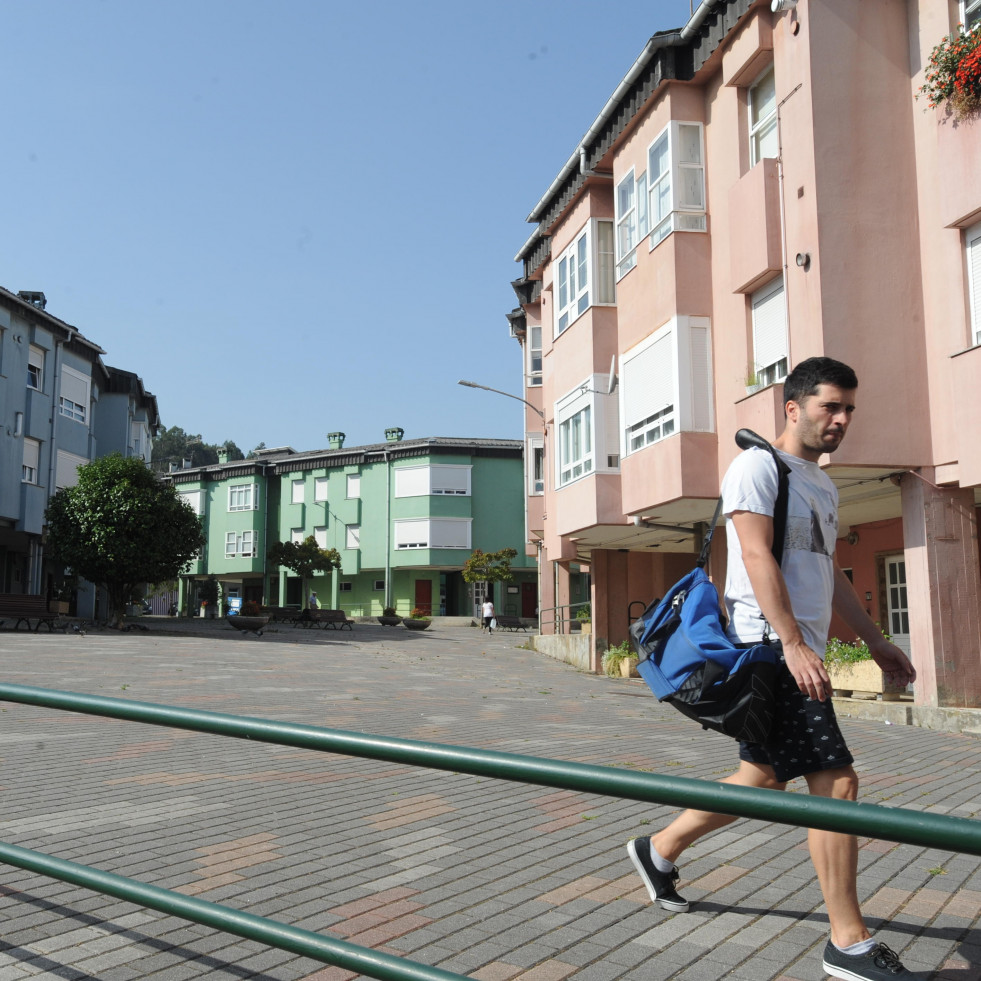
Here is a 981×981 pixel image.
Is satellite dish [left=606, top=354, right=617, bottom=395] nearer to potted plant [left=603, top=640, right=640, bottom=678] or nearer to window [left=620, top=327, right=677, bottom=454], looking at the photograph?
window [left=620, top=327, right=677, bottom=454]

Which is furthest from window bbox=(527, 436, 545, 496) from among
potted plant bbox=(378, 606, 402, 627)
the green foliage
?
the green foliage

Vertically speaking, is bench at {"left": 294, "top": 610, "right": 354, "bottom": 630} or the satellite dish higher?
the satellite dish

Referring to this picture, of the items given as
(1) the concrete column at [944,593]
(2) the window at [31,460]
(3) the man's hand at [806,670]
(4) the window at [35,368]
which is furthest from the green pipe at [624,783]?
(4) the window at [35,368]

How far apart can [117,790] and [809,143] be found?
10.8m

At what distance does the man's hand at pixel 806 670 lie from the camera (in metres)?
3.42

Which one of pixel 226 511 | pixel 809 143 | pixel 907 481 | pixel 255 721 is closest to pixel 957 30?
pixel 809 143

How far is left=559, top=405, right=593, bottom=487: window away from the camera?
67.4 feet

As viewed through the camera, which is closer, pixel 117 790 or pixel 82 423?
pixel 117 790

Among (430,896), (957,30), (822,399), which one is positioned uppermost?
(957,30)

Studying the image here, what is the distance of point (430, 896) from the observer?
15.2 feet

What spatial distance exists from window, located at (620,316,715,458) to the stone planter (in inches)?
166

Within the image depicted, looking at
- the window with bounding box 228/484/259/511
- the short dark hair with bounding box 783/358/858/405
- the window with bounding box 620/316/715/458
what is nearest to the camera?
the short dark hair with bounding box 783/358/858/405

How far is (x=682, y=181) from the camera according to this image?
55.9 ft

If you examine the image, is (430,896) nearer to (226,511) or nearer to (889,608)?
(889,608)
